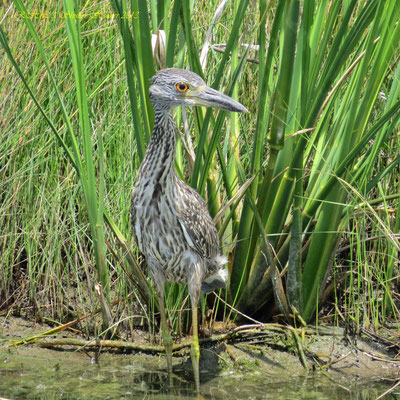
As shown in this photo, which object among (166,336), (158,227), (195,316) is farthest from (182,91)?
(166,336)

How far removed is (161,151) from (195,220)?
0.48 m

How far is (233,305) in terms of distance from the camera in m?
4.49

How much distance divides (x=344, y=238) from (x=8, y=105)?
2628 mm

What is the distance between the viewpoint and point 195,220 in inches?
159

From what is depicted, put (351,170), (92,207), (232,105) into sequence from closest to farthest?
(232,105), (92,207), (351,170)

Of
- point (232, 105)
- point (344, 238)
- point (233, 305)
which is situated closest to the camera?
point (232, 105)

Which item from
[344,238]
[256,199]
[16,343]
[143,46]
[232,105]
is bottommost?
[16,343]

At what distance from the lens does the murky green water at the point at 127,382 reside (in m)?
3.94

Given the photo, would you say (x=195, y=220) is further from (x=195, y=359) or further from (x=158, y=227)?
(x=195, y=359)

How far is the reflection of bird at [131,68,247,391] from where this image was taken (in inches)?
150

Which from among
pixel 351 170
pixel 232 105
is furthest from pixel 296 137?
pixel 232 105

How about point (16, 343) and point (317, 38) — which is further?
point (16, 343)

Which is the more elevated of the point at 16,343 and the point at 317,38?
the point at 317,38

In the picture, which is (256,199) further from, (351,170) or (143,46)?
(143,46)
